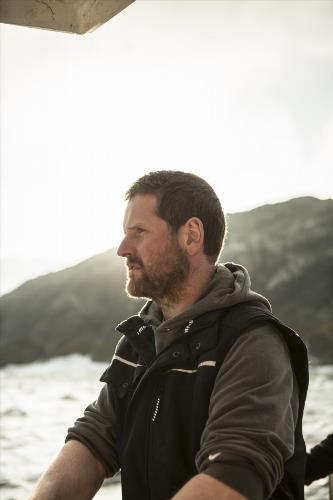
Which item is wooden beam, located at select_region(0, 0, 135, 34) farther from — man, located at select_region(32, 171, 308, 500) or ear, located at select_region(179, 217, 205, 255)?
ear, located at select_region(179, 217, 205, 255)

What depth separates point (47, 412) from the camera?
696 cm

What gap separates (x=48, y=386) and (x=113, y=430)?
748cm

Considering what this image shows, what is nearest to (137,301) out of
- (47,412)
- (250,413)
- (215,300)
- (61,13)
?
(47,412)

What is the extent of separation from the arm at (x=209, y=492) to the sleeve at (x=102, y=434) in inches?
23.6

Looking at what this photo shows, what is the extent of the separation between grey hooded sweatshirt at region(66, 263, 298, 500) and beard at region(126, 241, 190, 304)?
16cm

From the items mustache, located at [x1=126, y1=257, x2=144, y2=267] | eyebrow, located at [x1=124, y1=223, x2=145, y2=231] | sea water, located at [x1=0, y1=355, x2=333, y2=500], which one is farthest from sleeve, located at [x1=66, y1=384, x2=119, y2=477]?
sea water, located at [x1=0, y1=355, x2=333, y2=500]

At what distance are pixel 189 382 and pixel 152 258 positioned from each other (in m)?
0.45

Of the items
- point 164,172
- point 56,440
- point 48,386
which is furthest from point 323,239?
point 164,172

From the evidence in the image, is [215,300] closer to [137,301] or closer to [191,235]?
[191,235]

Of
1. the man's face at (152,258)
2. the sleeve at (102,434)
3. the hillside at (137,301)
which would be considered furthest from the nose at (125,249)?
the hillside at (137,301)

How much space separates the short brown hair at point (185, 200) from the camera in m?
1.87

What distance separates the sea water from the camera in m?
4.46

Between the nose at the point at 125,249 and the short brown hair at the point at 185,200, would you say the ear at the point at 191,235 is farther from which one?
the nose at the point at 125,249

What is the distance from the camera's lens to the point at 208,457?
139cm
